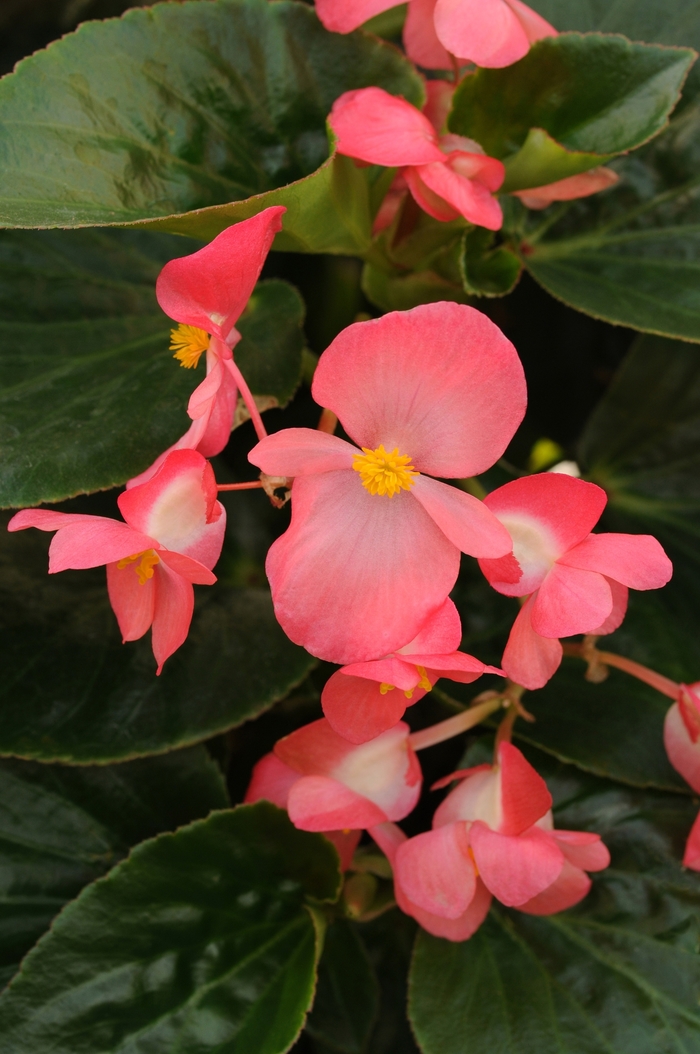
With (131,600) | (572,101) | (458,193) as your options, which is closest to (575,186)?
(572,101)

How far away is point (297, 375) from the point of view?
58 cm

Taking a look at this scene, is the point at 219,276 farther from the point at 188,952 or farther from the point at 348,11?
the point at 188,952

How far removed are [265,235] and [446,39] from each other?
17 centimetres

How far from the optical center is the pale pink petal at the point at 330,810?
18.8 inches

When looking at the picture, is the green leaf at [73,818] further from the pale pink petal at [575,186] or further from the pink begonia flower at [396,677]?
the pale pink petal at [575,186]

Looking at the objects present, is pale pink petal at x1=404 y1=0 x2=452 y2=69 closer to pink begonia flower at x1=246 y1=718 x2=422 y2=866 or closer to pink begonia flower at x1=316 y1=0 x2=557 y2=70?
pink begonia flower at x1=316 y1=0 x2=557 y2=70

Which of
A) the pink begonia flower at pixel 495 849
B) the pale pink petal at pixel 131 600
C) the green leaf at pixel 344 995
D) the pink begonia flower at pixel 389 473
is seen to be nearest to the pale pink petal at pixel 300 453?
the pink begonia flower at pixel 389 473

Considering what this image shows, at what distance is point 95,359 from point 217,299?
214mm

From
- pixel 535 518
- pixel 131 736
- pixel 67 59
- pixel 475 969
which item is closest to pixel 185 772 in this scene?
pixel 131 736

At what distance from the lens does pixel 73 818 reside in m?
0.64

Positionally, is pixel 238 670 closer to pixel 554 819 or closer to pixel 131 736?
pixel 131 736

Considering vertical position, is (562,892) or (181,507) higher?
(181,507)

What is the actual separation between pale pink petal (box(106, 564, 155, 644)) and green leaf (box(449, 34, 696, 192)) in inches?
13.5

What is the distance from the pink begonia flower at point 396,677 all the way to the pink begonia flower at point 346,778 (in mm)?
67
